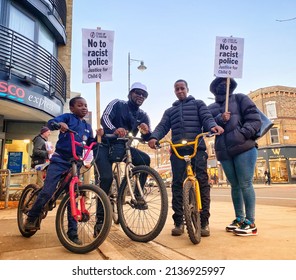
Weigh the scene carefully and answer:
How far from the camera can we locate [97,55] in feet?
12.9

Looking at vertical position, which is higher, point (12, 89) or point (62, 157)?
point (12, 89)

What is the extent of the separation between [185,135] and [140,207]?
116 centimetres

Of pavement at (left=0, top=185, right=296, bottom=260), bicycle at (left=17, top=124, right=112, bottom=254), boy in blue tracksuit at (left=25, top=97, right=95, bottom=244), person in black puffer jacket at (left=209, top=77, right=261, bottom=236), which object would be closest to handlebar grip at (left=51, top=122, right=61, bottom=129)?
boy in blue tracksuit at (left=25, top=97, right=95, bottom=244)

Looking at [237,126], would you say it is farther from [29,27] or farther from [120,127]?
[29,27]

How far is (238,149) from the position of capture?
3.41 m

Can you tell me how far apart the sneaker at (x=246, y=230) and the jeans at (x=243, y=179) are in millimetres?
78

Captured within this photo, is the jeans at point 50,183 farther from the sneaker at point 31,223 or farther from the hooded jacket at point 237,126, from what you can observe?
the hooded jacket at point 237,126

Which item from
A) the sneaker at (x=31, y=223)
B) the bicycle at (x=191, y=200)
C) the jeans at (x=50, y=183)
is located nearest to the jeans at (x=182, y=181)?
the bicycle at (x=191, y=200)

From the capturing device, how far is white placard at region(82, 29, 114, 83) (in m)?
3.90

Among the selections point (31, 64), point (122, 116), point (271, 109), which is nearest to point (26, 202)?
point (122, 116)

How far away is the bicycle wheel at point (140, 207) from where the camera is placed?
3002mm

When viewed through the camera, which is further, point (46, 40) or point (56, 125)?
point (46, 40)

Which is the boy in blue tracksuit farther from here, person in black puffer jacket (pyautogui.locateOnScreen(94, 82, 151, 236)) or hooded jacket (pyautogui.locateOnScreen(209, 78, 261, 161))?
hooded jacket (pyautogui.locateOnScreen(209, 78, 261, 161))
